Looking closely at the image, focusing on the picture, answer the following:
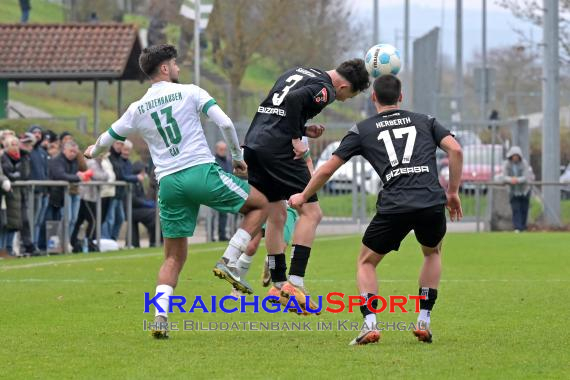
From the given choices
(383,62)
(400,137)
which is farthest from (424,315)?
(383,62)

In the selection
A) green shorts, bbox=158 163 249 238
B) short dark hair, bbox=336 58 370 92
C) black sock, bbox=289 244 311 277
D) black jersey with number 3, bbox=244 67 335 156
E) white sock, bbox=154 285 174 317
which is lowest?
white sock, bbox=154 285 174 317

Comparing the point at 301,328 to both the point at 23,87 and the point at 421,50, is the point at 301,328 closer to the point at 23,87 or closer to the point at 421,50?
the point at 421,50

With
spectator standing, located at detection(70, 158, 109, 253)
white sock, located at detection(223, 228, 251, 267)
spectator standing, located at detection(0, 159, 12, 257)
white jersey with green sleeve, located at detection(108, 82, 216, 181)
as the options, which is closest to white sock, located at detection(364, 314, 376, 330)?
white sock, located at detection(223, 228, 251, 267)

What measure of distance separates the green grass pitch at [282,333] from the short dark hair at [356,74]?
187 cm

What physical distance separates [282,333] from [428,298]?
4.05 ft

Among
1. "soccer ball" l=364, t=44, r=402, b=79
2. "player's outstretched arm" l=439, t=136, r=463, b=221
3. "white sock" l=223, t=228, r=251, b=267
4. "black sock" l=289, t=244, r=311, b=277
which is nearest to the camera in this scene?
"player's outstretched arm" l=439, t=136, r=463, b=221

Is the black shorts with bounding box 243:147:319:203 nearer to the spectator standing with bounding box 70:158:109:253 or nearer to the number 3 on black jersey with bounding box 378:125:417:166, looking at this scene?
the number 3 on black jersey with bounding box 378:125:417:166

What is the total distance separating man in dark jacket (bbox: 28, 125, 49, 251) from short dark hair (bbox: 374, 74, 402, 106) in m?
12.2

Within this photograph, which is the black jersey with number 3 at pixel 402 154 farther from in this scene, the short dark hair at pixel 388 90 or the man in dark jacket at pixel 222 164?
the man in dark jacket at pixel 222 164

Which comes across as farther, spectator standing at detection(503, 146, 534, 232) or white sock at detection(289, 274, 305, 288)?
spectator standing at detection(503, 146, 534, 232)

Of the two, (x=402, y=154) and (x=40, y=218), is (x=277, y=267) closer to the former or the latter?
(x=402, y=154)

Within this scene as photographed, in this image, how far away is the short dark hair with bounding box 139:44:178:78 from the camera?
1002cm

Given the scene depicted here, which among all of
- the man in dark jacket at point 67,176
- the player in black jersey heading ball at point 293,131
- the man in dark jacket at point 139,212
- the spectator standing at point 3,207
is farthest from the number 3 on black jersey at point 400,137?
the man in dark jacket at point 139,212

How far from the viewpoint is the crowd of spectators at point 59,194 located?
20203 mm
